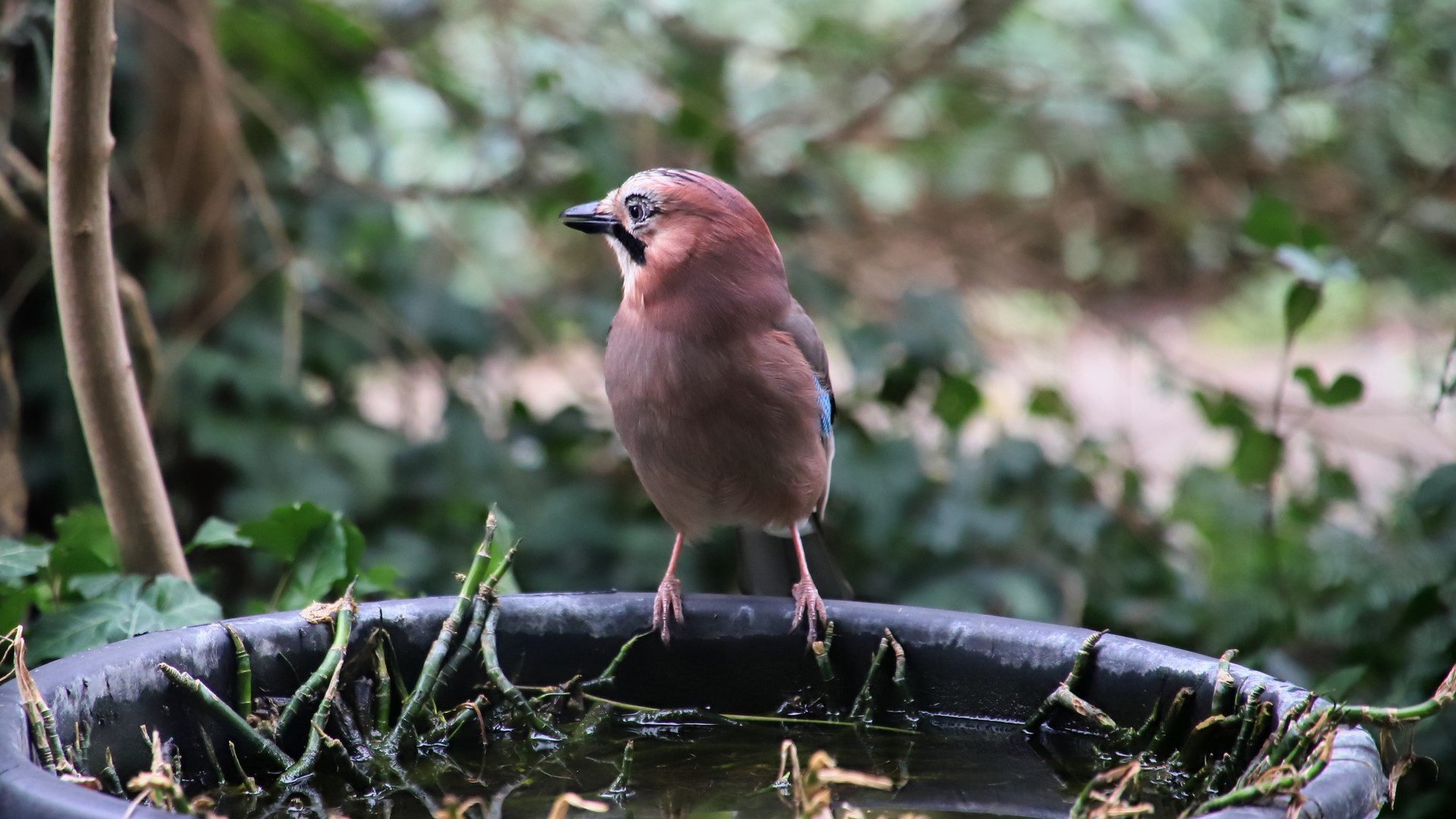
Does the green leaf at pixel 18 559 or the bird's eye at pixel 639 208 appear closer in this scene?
the green leaf at pixel 18 559

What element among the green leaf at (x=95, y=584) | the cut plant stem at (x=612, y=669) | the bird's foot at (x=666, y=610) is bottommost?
the cut plant stem at (x=612, y=669)

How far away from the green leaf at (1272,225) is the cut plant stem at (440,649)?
7.66ft

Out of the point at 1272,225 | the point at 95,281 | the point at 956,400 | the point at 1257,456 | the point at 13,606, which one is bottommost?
the point at 1257,456

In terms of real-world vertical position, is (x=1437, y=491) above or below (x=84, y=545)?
below

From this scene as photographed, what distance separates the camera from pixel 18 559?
86.0 inches

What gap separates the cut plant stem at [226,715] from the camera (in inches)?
70.1

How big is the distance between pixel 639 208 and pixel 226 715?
4.76 ft

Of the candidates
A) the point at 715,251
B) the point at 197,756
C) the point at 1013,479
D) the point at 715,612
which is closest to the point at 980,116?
the point at 1013,479

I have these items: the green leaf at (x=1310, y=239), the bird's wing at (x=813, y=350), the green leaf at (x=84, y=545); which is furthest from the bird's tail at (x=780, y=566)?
the green leaf at (x=1310, y=239)

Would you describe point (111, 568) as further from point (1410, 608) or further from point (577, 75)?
point (577, 75)

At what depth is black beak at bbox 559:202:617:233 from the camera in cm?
291

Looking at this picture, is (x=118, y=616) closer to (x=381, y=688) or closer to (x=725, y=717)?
(x=381, y=688)

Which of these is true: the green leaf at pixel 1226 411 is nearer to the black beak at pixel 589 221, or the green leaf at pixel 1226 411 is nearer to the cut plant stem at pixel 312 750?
the black beak at pixel 589 221

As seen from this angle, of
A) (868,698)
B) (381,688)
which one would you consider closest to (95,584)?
(381,688)
